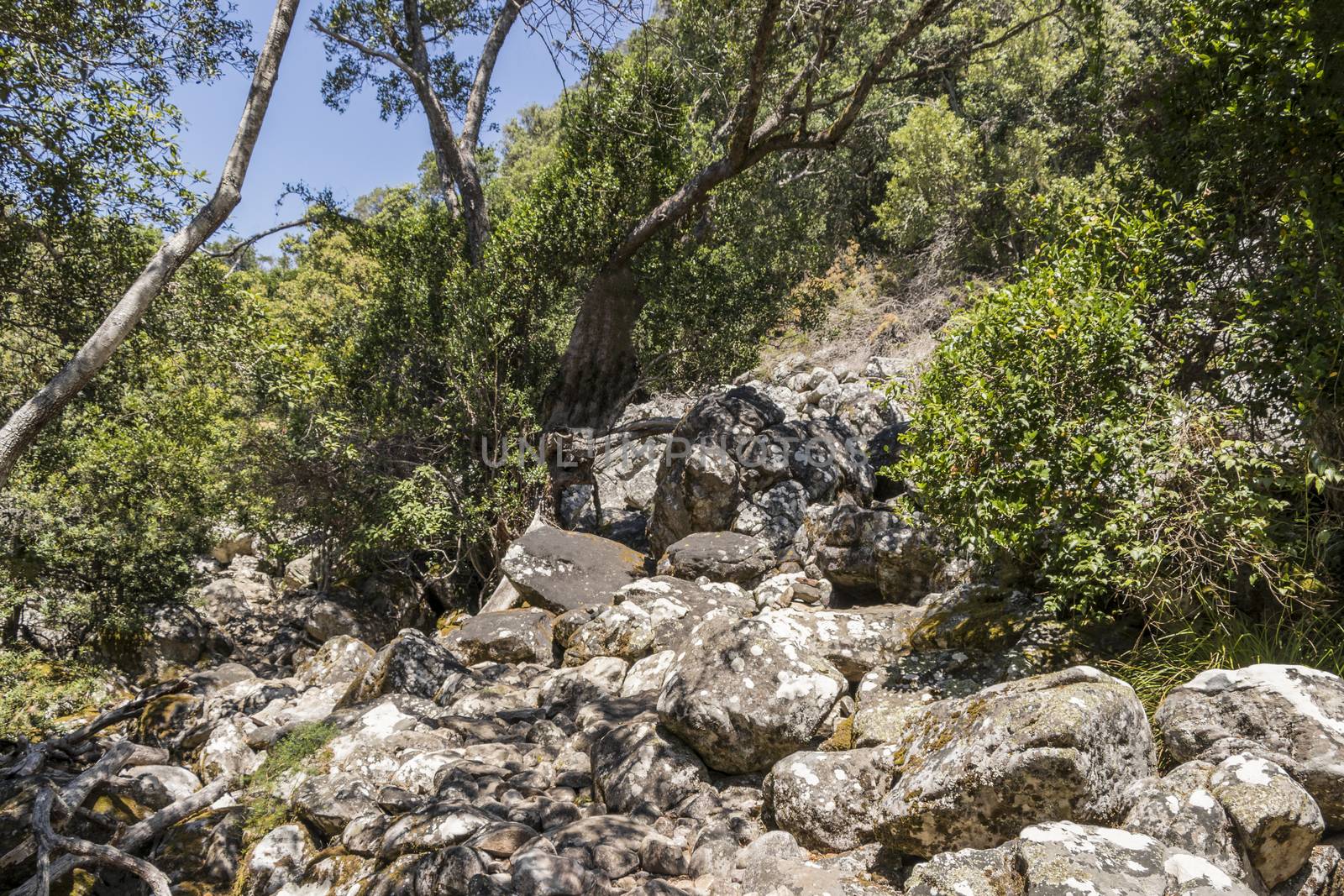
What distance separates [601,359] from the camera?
45.2 ft

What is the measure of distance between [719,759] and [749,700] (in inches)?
19.7

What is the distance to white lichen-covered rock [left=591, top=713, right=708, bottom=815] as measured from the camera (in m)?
5.30

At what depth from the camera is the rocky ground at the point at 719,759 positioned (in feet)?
12.0

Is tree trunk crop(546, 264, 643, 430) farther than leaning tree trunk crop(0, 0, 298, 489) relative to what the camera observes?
Yes

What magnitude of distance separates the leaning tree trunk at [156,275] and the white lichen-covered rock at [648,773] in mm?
4863

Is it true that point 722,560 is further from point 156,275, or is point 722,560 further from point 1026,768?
point 156,275

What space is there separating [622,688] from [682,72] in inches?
365

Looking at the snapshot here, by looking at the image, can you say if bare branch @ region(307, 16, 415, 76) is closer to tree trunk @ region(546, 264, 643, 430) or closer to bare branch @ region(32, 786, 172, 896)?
tree trunk @ region(546, 264, 643, 430)

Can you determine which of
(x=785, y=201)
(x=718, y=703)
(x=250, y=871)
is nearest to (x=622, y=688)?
(x=718, y=703)

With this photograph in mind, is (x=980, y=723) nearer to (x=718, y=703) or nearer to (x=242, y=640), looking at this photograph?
(x=718, y=703)

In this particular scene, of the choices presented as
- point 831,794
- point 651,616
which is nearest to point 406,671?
point 651,616

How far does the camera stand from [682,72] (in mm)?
11664

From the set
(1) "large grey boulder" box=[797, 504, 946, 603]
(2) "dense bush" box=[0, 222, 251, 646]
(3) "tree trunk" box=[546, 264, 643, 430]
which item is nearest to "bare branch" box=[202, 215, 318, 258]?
(2) "dense bush" box=[0, 222, 251, 646]

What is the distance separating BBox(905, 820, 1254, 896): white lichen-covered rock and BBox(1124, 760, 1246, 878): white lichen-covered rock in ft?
0.37
